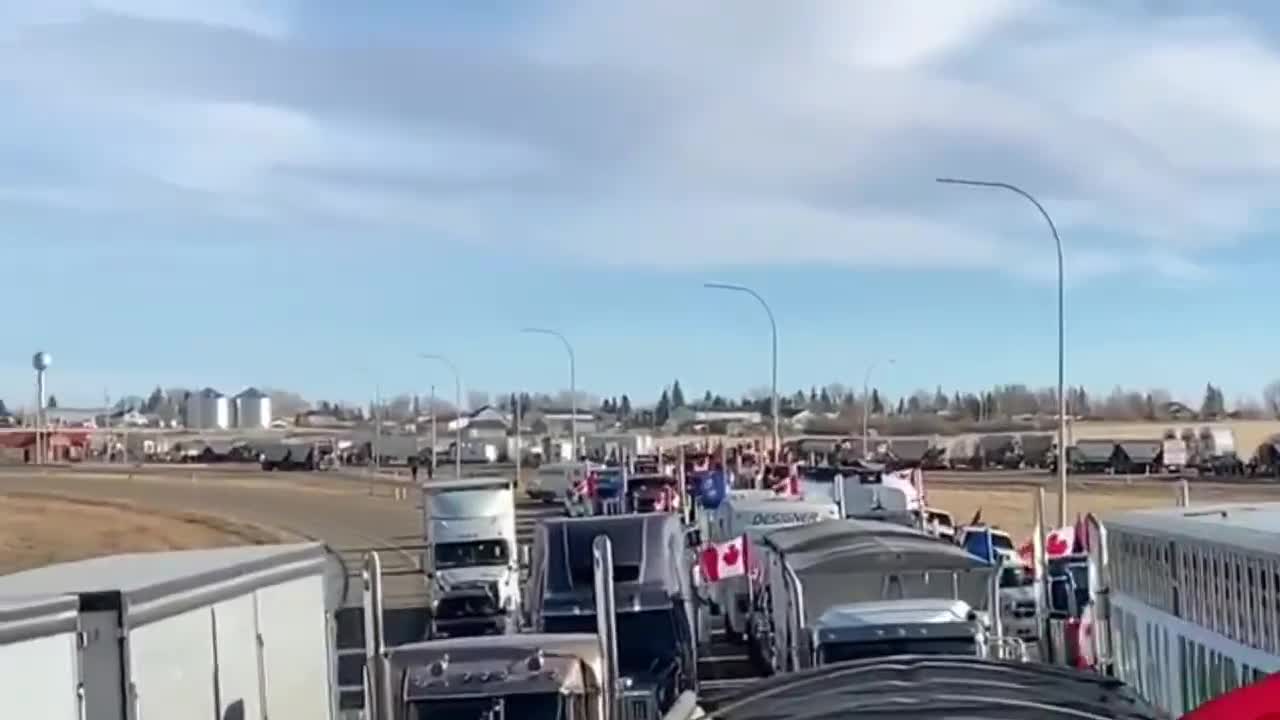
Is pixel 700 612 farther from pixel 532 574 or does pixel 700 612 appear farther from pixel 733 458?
pixel 733 458

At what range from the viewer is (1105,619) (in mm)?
21109

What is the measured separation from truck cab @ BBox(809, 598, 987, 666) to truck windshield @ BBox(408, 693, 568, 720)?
14.0ft

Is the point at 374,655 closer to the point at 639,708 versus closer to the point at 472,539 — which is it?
the point at 639,708

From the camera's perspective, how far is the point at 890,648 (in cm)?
1930

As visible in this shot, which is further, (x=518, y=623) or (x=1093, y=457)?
(x=1093, y=457)

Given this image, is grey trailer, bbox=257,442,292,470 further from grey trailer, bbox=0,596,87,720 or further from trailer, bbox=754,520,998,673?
grey trailer, bbox=0,596,87,720

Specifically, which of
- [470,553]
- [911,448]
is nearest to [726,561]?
[470,553]

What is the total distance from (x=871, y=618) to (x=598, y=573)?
525 cm

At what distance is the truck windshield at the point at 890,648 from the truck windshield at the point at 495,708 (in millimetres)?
4281

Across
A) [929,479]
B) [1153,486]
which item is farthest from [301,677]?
[929,479]

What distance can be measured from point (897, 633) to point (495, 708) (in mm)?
5507

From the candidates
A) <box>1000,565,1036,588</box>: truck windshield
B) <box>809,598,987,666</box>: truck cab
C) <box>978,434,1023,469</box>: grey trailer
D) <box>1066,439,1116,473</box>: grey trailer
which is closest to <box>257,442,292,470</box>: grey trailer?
<box>978,434,1023,469</box>: grey trailer

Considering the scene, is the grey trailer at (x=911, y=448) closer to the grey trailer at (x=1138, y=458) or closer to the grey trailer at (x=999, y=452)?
the grey trailer at (x=999, y=452)

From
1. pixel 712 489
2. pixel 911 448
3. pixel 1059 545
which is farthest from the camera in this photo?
pixel 911 448
